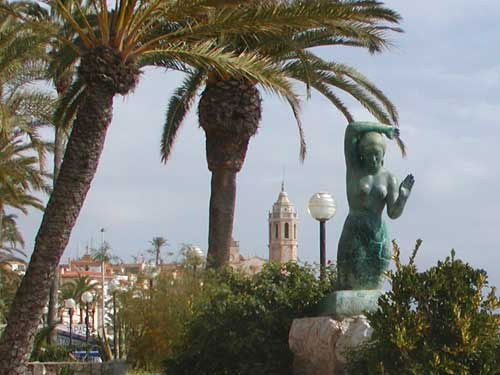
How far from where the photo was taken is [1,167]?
22453 mm

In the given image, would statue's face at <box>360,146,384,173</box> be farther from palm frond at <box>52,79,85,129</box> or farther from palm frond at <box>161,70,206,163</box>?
palm frond at <box>161,70,206,163</box>

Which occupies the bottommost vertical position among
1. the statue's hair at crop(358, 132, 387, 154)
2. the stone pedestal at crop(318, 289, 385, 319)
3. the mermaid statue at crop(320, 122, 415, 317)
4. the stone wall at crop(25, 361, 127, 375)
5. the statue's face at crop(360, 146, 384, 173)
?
the stone wall at crop(25, 361, 127, 375)

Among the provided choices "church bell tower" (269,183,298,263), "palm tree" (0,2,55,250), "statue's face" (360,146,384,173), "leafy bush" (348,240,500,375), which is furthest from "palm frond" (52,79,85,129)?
"church bell tower" (269,183,298,263)

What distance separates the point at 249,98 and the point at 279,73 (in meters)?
5.68

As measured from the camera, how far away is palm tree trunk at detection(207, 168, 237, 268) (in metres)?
19.0

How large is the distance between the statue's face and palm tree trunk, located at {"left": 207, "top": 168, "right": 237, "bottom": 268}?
6.46 metres

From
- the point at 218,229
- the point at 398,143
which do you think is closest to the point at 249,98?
the point at 218,229

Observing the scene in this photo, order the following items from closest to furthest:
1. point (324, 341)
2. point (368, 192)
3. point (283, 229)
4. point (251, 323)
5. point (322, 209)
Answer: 1. point (324, 341)
2. point (368, 192)
3. point (251, 323)
4. point (322, 209)
5. point (283, 229)

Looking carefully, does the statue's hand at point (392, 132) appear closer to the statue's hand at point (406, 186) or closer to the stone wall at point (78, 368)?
the statue's hand at point (406, 186)

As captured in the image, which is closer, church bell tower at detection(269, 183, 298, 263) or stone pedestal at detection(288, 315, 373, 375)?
stone pedestal at detection(288, 315, 373, 375)

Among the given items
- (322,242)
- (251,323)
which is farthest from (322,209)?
(251,323)

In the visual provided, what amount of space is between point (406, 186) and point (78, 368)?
960 cm

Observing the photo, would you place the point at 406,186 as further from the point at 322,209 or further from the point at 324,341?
the point at 322,209

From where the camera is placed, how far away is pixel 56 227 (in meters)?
12.7
